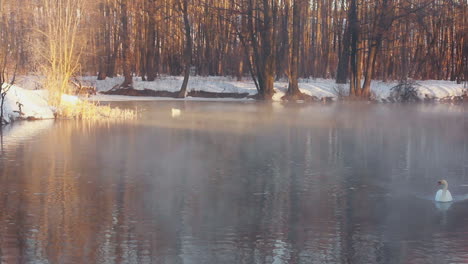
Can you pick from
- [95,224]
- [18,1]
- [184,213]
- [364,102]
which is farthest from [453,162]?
[18,1]

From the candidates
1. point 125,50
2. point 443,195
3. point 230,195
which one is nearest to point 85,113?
point 230,195

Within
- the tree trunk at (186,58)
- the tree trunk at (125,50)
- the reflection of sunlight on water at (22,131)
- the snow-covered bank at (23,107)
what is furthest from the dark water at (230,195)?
the tree trunk at (125,50)

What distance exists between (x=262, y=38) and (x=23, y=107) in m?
19.9

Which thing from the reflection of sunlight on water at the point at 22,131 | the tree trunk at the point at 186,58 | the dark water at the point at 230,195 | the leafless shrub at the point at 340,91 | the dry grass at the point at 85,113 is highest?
the tree trunk at the point at 186,58

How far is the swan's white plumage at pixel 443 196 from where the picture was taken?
13125 mm

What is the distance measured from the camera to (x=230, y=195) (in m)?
13.6

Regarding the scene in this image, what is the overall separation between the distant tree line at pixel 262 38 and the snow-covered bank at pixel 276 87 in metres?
1.10

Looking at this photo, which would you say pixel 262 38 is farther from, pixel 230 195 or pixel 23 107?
pixel 230 195

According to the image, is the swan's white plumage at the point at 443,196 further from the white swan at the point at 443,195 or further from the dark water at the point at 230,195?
the dark water at the point at 230,195

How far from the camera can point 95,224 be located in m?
11.1

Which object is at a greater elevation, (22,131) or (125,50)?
(125,50)

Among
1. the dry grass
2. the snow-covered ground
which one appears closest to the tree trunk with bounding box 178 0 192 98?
the snow-covered ground

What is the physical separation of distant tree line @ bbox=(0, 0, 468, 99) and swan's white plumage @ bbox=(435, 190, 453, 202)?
2946cm

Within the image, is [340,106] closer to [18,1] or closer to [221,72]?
[221,72]
